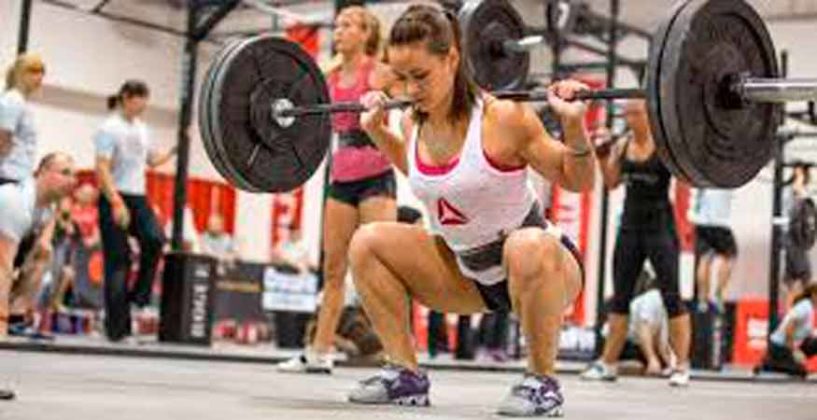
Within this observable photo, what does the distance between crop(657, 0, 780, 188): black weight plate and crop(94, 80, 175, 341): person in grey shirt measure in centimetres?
368

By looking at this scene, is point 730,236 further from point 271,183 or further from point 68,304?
point 271,183

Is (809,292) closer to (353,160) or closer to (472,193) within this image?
(353,160)

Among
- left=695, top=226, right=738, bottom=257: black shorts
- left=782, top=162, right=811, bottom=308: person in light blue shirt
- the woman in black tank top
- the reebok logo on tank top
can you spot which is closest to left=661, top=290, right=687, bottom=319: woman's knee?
the woman in black tank top

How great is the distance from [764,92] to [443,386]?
1736 mm

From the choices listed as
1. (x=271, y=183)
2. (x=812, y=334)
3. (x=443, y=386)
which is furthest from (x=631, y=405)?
(x=812, y=334)

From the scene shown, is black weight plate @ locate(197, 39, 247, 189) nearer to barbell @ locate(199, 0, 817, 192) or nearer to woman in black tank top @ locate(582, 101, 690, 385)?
barbell @ locate(199, 0, 817, 192)

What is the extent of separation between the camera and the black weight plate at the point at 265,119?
3.30m

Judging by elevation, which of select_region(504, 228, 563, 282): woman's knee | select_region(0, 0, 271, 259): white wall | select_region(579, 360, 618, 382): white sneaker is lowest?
select_region(579, 360, 618, 382): white sneaker

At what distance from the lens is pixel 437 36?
2686 mm

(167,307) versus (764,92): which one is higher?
(764,92)

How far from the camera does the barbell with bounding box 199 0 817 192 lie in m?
2.49

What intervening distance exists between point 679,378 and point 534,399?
2677 mm

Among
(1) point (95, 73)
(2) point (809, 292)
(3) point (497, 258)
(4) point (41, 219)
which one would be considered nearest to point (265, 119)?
(3) point (497, 258)

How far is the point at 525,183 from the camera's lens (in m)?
2.80
